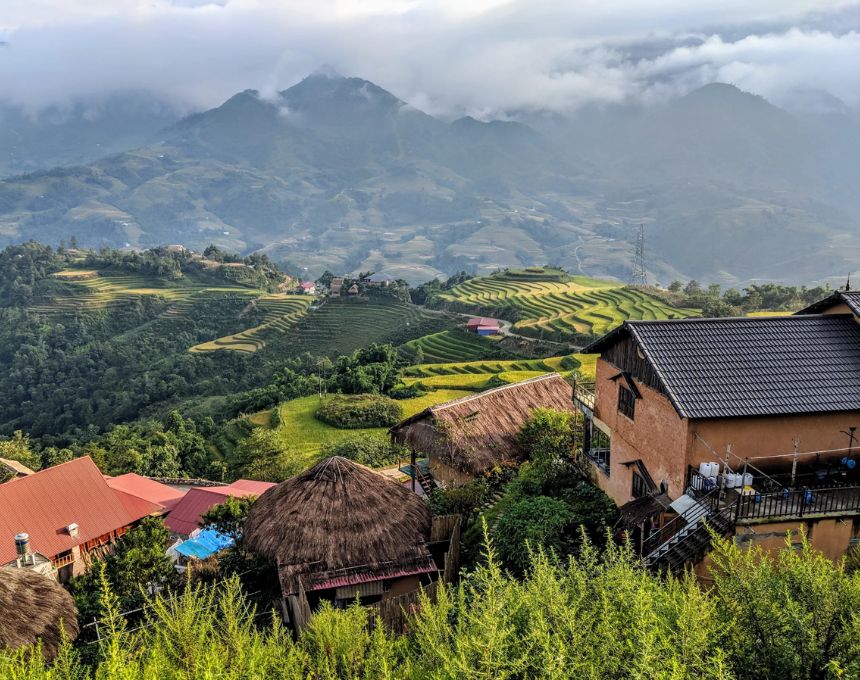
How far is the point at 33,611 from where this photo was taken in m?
13.1

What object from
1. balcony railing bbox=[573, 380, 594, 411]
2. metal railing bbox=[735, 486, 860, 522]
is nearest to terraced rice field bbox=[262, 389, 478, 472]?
balcony railing bbox=[573, 380, 594, 411]

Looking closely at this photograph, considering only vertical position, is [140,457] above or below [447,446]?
below

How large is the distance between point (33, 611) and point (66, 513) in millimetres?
10511

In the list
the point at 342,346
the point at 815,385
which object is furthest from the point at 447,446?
the point at 342,346

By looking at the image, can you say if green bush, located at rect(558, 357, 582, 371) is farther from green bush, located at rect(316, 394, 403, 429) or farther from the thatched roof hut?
the thatched roof hut

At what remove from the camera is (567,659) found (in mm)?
6859

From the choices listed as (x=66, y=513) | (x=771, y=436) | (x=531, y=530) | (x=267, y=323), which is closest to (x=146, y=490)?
(x=66, y=513)

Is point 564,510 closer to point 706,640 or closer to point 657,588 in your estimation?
point 657,588

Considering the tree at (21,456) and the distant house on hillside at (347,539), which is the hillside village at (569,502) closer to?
the distant house on hillside at (347,539)

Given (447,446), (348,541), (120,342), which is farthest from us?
(120,342)

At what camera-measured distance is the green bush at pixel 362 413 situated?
36625mm

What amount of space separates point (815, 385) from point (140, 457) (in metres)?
32.7

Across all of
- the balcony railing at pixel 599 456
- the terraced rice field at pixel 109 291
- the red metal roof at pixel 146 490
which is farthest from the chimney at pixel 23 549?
the terraced rice field at pixel 109 291

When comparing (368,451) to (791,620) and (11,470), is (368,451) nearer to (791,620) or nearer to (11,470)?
(11,470)
